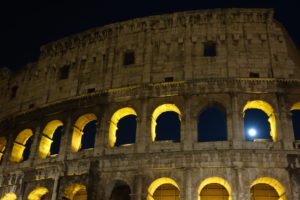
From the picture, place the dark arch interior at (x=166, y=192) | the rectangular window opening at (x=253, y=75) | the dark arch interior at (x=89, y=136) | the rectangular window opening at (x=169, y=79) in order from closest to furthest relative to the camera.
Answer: the dark arch interior at (x=166, y=192), the rectangular window opening at (x=253, y=75), the rectangular window opening at (x=169, y=79), the dark arch interior at (x=89, y=136)

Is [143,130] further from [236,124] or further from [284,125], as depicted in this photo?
[284,125]

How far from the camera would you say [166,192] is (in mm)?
18375

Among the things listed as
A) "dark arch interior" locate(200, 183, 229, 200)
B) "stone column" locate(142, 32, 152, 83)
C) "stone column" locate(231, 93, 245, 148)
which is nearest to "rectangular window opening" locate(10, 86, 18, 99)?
"stone column" locate(142, 32, 152, 83)

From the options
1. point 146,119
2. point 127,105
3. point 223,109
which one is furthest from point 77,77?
point 223,109

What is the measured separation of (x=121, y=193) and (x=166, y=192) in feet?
7.58

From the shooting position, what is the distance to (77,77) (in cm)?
2211

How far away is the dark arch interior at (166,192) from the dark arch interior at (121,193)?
1.46m

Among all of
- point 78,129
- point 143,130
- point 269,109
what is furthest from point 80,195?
point 269,109

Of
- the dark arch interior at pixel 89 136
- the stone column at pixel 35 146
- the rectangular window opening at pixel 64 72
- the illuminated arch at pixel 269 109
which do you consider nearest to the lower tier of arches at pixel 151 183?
the stone column at pixel 35 146

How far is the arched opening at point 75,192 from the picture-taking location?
61.6ft

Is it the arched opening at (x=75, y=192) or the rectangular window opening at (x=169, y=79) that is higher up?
the rectangular window opening at (x=169, y=79)

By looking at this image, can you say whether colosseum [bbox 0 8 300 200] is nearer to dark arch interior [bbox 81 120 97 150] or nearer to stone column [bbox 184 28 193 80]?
stone column [bbox 184 28 193 80]

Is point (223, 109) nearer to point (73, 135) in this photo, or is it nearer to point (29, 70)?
point (73, 135)

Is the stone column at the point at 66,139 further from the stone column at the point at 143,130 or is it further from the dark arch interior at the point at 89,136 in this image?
the dark arch interior at the point at 89,136
